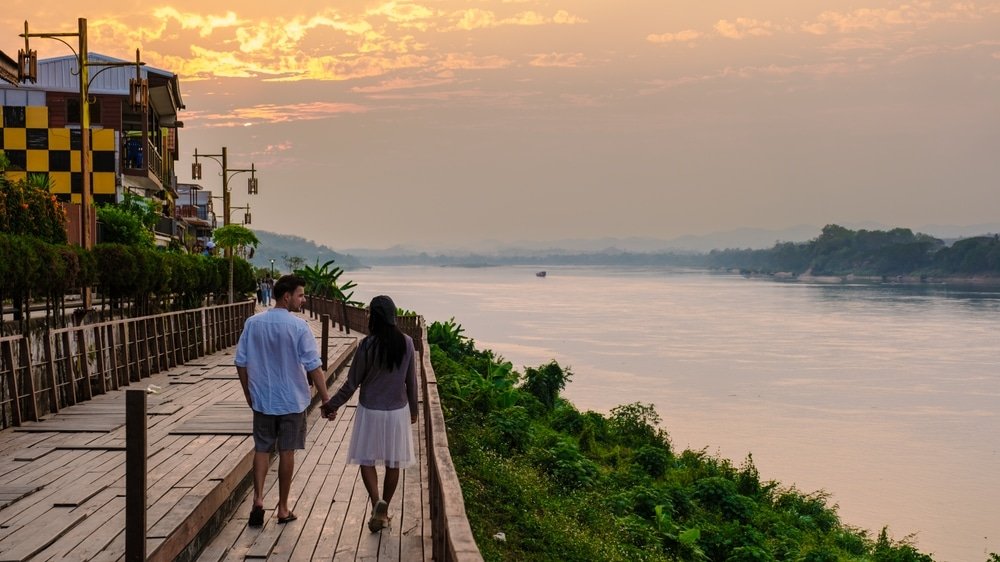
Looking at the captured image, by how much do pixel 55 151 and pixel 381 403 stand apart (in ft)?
158

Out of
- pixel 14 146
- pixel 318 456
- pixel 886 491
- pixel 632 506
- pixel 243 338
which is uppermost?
pixel 14 146

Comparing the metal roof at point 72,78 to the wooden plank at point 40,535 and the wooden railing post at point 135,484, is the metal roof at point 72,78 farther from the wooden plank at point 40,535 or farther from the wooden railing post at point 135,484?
the wooden railing post at point 135,484

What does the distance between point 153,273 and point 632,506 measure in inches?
503

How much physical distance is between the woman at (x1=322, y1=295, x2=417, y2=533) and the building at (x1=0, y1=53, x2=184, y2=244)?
1691 inches

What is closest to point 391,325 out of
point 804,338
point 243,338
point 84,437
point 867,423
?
point 243,338

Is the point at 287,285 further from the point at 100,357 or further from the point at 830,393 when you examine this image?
the point at 830,393

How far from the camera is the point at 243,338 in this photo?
775cm

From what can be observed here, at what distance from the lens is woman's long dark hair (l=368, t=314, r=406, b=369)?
786 cm

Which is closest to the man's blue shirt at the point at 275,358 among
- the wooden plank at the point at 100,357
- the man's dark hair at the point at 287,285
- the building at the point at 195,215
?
the man's dark hair at the point at 287,285

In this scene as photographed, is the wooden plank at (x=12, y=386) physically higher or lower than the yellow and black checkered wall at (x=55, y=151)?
lower

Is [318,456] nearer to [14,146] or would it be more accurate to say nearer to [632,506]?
[632,506]

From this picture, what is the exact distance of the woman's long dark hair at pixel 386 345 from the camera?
786cm

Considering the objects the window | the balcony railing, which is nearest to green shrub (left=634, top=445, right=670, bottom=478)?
the balcony railing

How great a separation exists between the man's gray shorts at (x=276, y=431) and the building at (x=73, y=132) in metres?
42.8
